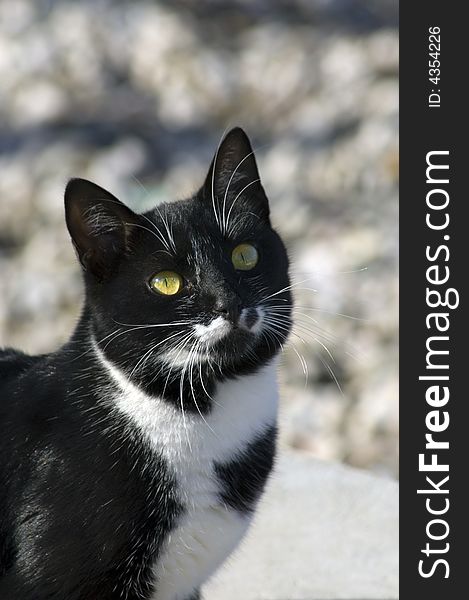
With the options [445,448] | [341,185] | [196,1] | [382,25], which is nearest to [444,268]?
[445,448]

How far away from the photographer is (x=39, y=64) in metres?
4.83

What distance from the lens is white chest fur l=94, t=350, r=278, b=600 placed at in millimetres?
1679

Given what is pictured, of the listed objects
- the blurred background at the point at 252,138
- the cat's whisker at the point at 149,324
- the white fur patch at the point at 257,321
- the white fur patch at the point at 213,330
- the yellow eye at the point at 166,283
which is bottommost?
the white fur patch at the point at 213,330

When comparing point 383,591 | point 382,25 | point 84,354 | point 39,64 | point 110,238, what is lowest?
point 383,591

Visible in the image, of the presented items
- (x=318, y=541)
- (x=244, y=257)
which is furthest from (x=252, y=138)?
(x=244, y=257)

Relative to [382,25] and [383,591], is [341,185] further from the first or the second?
[383,591]

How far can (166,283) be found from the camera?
5.42 feet

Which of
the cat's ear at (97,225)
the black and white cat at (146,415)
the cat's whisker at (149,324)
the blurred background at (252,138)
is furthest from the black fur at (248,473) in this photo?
the blurred background at (252,138)

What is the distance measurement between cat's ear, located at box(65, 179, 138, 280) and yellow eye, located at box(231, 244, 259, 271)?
0.18 metres

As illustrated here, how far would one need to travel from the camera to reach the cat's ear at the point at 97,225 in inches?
65.7

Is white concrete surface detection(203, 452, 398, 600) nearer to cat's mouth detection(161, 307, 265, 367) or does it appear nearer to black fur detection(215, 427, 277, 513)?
black fur detection(215, 427, 277, 513)

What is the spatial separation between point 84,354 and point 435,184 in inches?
37.7

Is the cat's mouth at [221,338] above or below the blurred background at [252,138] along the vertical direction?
below

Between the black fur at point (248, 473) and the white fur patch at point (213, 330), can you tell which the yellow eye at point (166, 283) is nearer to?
the white fur patch at point (213, 330)
